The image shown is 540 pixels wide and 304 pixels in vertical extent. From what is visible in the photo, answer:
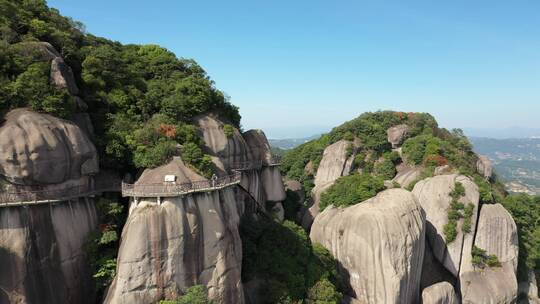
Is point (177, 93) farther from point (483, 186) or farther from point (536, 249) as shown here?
point (536, 249)

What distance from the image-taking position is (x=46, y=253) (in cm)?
1955

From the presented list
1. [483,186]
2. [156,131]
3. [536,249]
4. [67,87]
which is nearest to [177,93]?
[156,131]

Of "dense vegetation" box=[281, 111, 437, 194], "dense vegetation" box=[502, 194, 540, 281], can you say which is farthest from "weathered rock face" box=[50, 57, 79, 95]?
"dense vegetation" box=[502, 194, 540, 281]

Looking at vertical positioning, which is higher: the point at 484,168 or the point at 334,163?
the point at 334,163

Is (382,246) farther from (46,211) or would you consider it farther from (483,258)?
(46,211)

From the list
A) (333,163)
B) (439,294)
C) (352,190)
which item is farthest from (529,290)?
(333,163)

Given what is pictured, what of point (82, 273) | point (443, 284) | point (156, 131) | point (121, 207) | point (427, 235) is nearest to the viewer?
point (82, 273)

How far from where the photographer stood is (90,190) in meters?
23.0

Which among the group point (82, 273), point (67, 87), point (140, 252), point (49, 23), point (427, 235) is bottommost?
point (427, 235)

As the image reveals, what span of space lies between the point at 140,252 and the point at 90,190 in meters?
6.24

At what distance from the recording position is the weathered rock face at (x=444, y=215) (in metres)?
33.8

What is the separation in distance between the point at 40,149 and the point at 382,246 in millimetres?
25150

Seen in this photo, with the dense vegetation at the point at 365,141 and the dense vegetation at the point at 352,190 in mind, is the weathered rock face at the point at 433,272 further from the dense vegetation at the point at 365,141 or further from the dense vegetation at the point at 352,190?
the dense vegetation at the point at 365,141

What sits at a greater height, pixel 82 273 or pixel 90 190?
pixel 90 190
